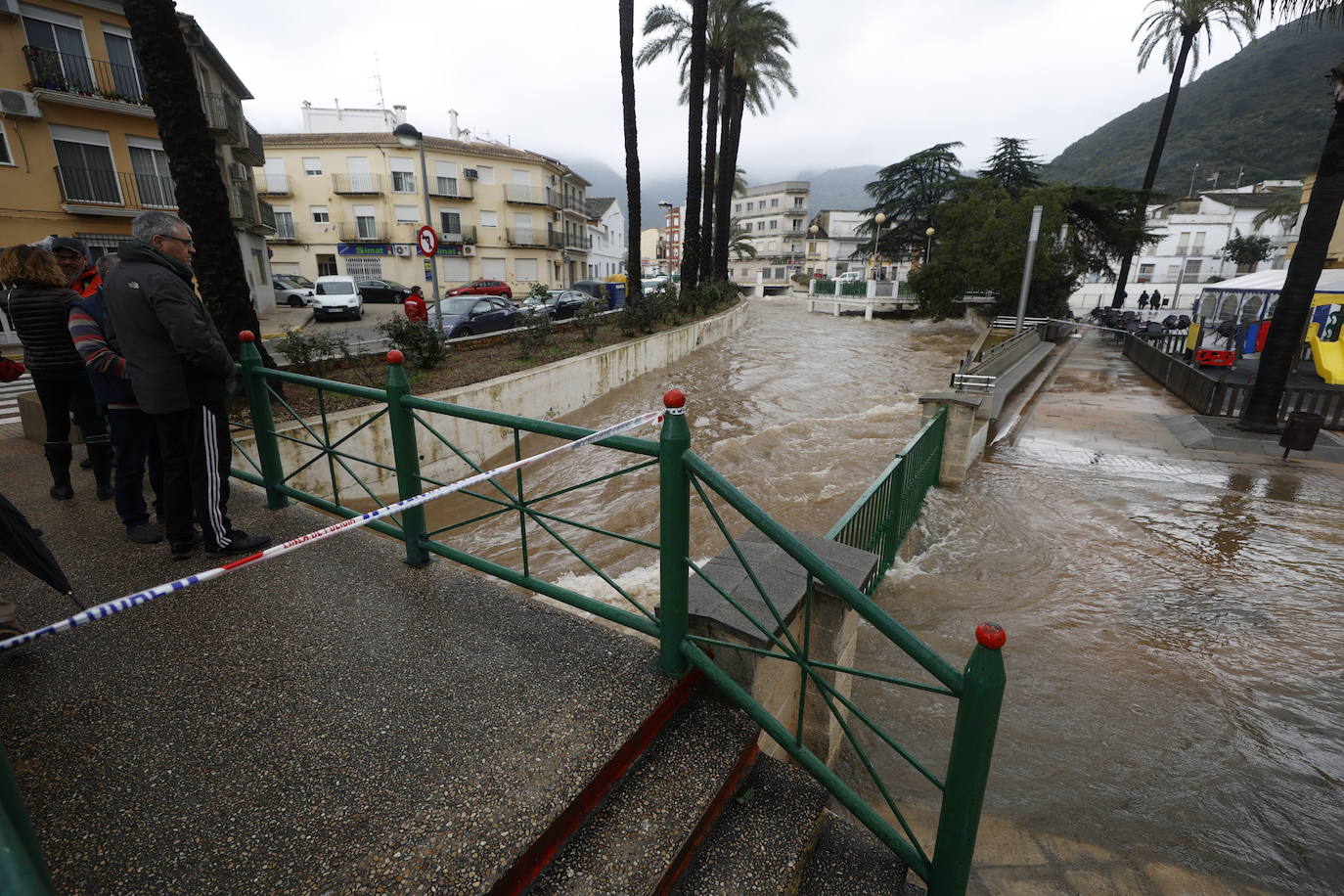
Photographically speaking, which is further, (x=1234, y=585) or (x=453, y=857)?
(x=1234, y=585)

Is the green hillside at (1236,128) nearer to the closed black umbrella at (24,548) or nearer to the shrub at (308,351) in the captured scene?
the shrub at (308,351)

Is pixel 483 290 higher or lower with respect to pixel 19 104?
lower

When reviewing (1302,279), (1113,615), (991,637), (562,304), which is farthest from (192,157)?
(562,304)

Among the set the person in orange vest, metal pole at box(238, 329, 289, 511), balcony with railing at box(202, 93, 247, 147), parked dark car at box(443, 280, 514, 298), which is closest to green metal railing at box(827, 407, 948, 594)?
metal pole at box(238, 329, 289, 511)

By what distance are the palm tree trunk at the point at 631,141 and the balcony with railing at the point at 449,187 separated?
22.6m

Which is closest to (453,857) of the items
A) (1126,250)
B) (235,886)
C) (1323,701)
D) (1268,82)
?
(235,886)

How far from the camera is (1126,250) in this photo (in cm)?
2955

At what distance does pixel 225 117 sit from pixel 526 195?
21.1 m

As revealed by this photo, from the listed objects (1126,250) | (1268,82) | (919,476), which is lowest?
(919,476)

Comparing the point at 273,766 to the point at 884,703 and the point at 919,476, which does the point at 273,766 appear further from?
the point at 919,476

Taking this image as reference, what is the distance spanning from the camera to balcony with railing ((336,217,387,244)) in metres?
37.4

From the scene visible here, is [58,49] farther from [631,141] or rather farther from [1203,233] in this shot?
[1203,233]

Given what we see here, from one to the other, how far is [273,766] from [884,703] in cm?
349

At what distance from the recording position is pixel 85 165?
17.3 m
